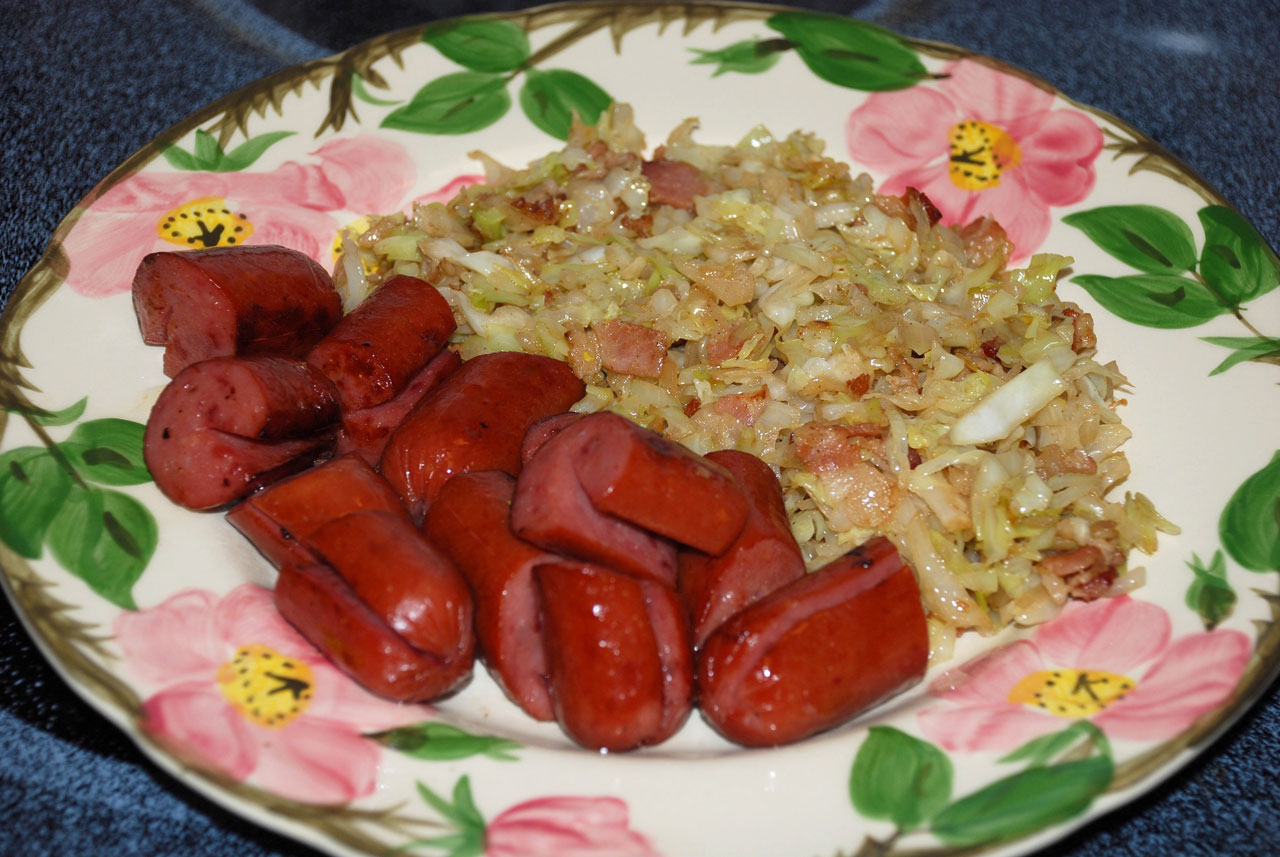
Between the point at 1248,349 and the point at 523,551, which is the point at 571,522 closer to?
the point at 523,551

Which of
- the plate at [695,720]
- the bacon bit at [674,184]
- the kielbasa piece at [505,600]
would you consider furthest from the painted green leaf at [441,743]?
the bacon bit at [674,184]

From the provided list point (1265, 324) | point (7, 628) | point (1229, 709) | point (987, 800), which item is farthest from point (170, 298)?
point (1265, 324)

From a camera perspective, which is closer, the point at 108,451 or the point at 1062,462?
the point at 108,451

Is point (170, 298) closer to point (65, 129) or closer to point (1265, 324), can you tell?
point (65, 129)

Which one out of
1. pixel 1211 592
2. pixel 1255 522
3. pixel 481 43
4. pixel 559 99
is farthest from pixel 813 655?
pixel 481 43

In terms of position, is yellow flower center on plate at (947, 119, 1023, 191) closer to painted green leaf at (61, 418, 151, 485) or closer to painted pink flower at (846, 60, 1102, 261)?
painted pink flower at (846, 60, 1102, 261)
